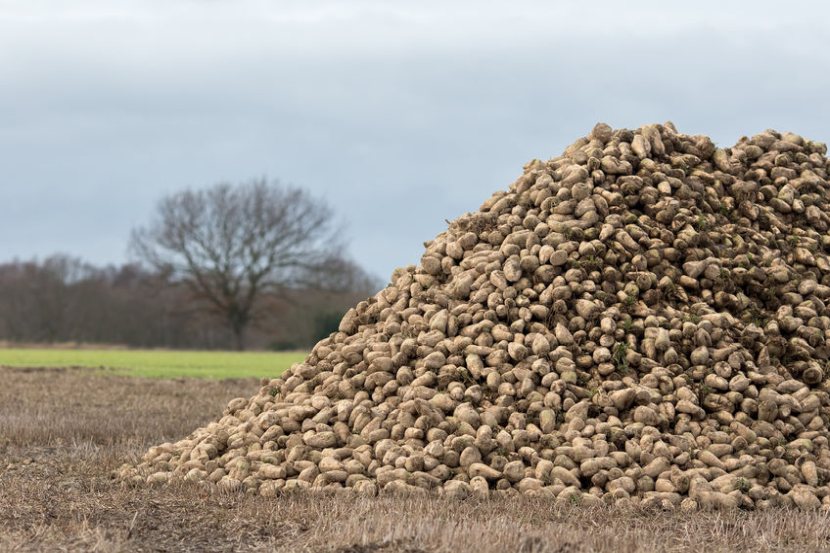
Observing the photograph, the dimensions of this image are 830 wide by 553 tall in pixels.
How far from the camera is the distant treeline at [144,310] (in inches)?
1598

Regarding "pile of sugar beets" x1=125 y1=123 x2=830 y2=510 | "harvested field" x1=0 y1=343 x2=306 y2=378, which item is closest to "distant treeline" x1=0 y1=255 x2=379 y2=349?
"harvested field" x1=0 y1=343 x2=306 y2=378

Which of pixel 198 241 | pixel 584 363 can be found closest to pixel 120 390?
pixel 584 363

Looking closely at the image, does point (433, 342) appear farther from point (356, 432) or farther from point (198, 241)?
point (198, 241)

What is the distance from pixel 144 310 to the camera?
4341 centimetres

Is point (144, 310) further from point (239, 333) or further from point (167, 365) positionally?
point (167, 365)

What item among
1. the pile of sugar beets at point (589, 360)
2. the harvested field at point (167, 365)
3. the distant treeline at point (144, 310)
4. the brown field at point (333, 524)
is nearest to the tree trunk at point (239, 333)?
the distant treeline at point (144, 310)

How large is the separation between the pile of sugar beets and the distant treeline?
30.8m

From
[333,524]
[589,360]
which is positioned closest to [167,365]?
[589,360]

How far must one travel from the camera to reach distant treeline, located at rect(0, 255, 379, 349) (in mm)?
40594

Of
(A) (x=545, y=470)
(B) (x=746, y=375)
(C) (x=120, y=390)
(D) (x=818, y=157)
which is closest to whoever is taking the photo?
(A) (x=545, y=470)

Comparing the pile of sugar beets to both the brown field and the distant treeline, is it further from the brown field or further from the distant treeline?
the distant treeline

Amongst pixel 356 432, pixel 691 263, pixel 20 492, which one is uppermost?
pixel 691 263

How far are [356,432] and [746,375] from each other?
2.87 meters

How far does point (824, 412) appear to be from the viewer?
7371mm
